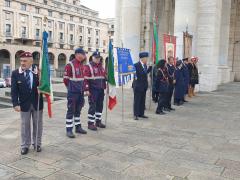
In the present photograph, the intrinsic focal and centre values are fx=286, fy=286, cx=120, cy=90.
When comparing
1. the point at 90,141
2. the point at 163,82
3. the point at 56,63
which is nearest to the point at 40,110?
the point at 90,141

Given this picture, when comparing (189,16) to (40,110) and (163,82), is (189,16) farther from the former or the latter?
(40,110)

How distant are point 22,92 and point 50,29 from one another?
6402 centimetres

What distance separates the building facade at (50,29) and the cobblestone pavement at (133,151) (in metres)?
46.4

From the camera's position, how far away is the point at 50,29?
65.9 m

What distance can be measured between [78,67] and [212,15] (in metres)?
10.8

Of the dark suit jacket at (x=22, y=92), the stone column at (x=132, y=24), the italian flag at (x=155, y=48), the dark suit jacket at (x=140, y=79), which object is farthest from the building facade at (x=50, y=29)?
the dark suit jacket at (x=22, y=92)

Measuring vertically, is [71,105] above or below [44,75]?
below

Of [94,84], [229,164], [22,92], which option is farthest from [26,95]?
[229,164]

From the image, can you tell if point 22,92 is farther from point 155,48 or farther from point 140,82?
point 155,48

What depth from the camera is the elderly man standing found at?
5.00 meters

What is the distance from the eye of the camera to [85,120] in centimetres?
804

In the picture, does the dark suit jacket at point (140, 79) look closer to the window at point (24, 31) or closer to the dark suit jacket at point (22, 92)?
the dark suit jacket at point (22, 92)

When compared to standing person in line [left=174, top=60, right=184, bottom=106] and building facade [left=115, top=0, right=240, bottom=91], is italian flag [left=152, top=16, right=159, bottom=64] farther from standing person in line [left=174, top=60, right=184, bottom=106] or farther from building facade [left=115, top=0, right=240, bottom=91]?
building facade [left=115, top=0, right=240, bottom=91]

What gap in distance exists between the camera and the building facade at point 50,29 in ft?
180
